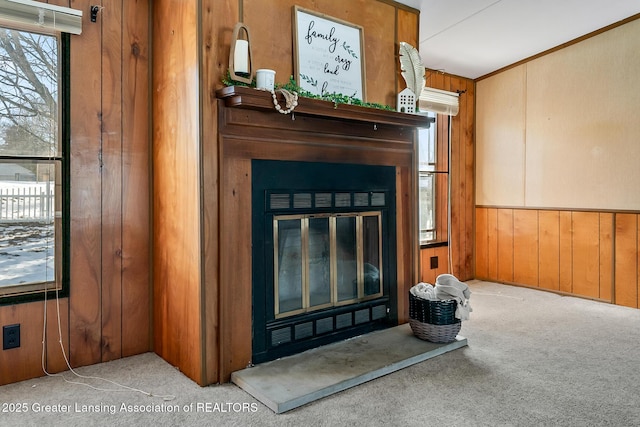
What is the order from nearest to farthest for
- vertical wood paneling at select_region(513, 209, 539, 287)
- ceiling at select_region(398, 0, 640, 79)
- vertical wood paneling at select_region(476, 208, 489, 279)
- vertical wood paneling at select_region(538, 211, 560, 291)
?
ceiling at select_region(398, 0, 640, 79) < vertical wood paneling at select_region(538, 211, 560, 291) < vertical wood paneling at select_region(513, 209, 539, 287) < vertical wood paneling at select_region(476, 208, 489, 279)

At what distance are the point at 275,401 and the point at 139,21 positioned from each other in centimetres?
248

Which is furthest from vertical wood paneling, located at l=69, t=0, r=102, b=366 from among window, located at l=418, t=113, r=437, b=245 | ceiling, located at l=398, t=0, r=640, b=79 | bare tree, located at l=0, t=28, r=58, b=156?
window, located at l=418, t=113, r=437, b=245

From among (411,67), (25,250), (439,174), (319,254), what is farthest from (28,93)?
(439,174)

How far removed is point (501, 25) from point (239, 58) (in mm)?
2645

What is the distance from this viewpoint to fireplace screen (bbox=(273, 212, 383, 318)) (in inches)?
109

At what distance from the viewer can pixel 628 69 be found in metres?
3.89

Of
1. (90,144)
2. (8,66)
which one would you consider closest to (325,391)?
(90,144)

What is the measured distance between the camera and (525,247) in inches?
→ 189

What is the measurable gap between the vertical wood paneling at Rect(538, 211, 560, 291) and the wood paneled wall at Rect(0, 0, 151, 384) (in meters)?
3.84

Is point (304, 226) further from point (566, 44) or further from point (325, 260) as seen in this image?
point (566, 44)

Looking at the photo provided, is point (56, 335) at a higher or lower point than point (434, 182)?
lower

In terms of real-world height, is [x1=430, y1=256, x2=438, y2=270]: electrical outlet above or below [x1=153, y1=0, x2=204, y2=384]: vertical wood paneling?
below

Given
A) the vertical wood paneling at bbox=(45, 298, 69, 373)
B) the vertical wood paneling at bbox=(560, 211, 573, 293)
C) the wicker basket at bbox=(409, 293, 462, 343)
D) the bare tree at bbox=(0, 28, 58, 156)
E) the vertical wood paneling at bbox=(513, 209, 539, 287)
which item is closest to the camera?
the bare tree at bbox=(0, 28, 58, 156)

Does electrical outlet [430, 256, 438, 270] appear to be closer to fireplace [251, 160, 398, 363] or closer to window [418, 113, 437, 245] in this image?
window [418, 113, 437, 245]
